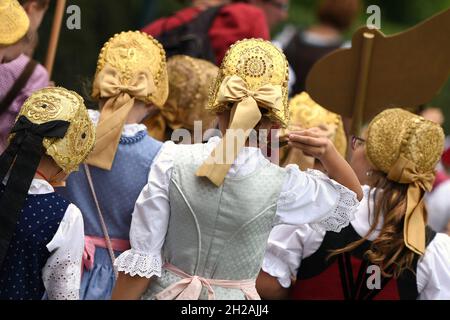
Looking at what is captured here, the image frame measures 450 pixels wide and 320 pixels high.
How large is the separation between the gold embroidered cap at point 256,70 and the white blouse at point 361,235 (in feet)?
2.38

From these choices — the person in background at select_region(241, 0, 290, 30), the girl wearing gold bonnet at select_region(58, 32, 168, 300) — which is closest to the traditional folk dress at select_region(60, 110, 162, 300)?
the girl wearing gold bonnet at select_region(58, 32, 168, 300)

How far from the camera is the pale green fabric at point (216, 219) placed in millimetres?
3188

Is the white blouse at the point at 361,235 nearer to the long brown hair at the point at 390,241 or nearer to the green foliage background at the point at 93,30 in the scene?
the long brown hair at the point at 390,241

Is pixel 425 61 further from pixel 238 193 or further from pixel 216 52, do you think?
pixel 216 52

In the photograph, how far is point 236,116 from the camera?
3.17 metres

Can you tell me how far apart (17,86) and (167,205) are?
3.94ft

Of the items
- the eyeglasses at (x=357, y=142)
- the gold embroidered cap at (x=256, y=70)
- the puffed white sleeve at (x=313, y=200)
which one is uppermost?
the gold embroidered cap at (x=256, y=70)

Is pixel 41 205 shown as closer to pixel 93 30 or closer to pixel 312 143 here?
pixel 312 143

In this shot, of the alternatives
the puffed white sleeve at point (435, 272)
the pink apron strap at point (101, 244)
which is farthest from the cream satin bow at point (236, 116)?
the puffed white sleeve at point (435, 272)

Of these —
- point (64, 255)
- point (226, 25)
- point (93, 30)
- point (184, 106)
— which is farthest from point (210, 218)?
Answer: point (93, 30)

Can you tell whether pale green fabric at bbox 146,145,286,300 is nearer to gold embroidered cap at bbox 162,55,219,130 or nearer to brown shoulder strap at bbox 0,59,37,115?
gold embroidered cap at bbox 162,55,219,130

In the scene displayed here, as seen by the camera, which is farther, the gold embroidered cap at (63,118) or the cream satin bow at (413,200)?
the cream satin bow at (413,200)
